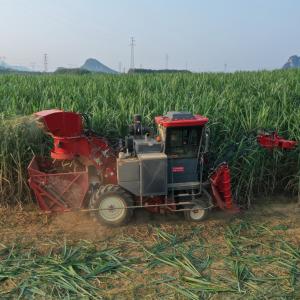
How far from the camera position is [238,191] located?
595cm

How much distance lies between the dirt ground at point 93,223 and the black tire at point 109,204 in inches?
4.4

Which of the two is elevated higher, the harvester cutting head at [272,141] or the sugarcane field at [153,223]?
the harvester cutting head at [272,141]

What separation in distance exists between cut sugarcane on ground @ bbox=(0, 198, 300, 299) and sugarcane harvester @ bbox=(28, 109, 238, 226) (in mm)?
259

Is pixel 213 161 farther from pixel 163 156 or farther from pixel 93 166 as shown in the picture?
pixel 93 166

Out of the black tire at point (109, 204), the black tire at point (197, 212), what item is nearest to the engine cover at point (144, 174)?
the black tire at point (109, 204)

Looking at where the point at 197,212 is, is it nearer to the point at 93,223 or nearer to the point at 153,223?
the point at 153,223

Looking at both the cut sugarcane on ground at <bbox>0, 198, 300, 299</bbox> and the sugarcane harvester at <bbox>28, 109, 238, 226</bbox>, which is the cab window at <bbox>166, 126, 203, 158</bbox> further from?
the cut sugarcane on ground at <bbox>0, 198, 300, 299</bbox>

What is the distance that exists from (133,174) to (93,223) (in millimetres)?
869

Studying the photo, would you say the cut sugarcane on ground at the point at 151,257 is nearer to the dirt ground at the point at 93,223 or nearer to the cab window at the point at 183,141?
the dirt ground at the point at 93,223

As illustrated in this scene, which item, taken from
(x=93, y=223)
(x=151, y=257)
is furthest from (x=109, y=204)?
(x=151, y=257)

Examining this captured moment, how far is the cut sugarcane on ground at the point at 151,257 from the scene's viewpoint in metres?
3.61

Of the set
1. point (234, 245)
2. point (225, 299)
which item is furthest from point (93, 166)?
point (225, 299)

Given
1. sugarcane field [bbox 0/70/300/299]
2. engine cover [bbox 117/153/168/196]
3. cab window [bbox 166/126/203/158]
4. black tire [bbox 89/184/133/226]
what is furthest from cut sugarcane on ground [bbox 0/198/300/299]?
cab window [bbox 166/126/203/158]

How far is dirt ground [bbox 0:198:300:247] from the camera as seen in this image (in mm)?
4793
